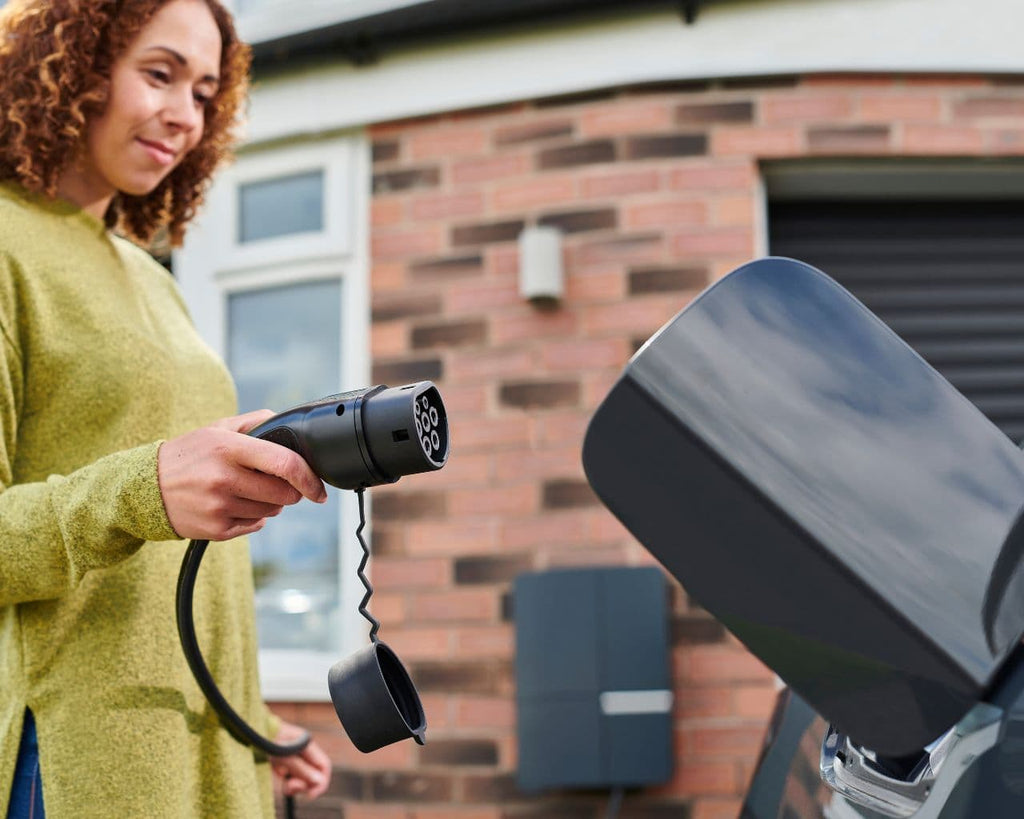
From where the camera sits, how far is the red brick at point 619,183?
3305 millimetres

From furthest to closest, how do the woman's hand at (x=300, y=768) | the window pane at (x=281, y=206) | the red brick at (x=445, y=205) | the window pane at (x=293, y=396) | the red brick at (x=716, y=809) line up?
1. the window pane at (x=281, y=206)
2. the window pane at (x=293, y=396)
3. the red brick at (x=445, y=205)
4. the red brick at (x=716, y=809)
5. the woman's hand at (x=300, y=768)

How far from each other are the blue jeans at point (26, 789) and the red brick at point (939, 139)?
2948 millimetres

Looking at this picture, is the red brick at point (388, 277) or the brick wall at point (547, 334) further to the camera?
the red brick at point (388, 277)

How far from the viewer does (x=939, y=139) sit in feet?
10.8

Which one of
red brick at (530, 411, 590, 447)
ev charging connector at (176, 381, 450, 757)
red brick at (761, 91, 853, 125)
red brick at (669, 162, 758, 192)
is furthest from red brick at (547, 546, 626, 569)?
ev charging connector at (176, 381, 450, 757)

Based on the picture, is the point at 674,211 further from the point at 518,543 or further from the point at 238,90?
the point at 238,90

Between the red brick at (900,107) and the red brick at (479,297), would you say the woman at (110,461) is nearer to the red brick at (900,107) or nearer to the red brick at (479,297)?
the red brick at (479,297)

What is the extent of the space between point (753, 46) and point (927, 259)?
92 cm

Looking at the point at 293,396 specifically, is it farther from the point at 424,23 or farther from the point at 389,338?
the point at 424,23

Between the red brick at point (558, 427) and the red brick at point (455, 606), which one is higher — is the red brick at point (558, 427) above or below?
above

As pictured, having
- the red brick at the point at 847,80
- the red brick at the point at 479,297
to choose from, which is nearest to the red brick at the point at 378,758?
the red brick at the point at 479,297

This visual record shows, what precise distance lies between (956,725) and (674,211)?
2.62 metres

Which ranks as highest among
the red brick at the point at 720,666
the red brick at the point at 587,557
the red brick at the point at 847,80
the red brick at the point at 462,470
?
the red brick at the point at 847,80

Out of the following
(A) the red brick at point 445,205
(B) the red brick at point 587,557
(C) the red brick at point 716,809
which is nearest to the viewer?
(C) the red brick at point 716,809
